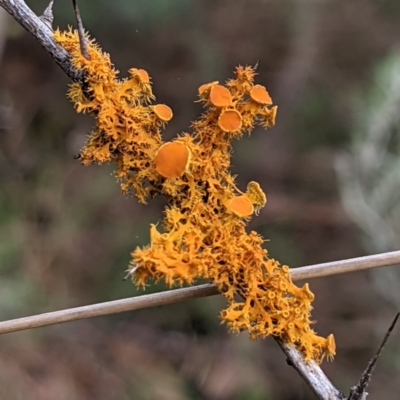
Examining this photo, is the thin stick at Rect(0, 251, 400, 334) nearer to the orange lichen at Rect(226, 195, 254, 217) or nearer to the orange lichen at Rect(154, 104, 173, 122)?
the orange lichen at Rect(226, 195, 254, 217)

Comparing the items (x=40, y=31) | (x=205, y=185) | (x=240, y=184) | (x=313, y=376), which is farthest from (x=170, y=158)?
(x=240, y=184)

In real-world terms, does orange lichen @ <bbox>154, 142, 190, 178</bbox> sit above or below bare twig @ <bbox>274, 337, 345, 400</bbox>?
above

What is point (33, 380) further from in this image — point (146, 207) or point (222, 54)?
point (222, 54)

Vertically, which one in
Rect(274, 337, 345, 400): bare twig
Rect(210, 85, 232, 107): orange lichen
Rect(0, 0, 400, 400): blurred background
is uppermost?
Rect(0, 0, 400, 400): blurred background

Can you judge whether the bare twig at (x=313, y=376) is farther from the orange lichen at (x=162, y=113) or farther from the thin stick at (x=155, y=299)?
the orange lichen at (x=162, y=113)

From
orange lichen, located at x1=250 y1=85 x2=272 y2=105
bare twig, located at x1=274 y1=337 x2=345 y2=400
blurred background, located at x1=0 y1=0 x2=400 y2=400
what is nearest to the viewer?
bare twig, located at x1=274 y1=337 x2=345 y2=400

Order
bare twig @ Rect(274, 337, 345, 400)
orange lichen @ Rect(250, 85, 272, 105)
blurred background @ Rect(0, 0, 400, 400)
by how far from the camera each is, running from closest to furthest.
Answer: bare twig @ Rect(274, 337, 345, 400), orange lichen @ Rect(250, 85, 272, 105), blurred background @ Rect(0, 0, 400, 400)

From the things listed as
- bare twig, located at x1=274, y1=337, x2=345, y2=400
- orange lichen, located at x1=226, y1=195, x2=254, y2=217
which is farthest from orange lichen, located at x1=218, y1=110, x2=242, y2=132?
bare twig, located at x1=274, y1=337, x2=345, y2=400
